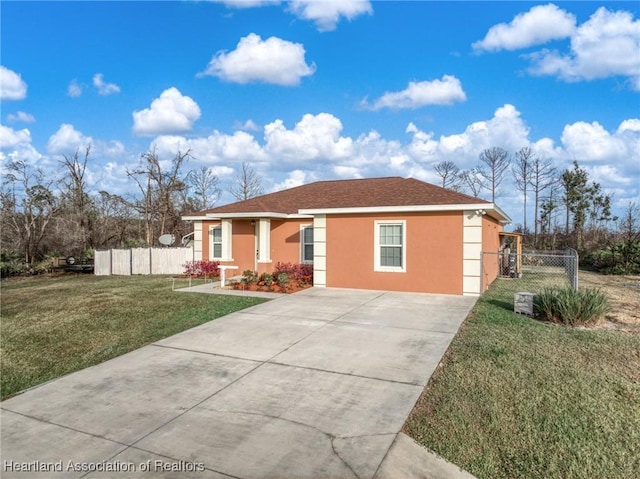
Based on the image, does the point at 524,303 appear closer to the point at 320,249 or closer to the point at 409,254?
the point at 409,254

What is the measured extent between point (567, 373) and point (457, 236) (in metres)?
6.39

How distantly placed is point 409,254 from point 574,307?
470 centimetres

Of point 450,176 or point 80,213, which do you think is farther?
point 450,176

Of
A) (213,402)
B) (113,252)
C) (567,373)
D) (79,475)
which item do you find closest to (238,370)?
(213,402)

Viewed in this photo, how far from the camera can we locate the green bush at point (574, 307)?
798 centimetres

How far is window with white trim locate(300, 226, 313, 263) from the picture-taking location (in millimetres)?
15093

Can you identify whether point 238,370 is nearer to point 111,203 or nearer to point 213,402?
point 213,402

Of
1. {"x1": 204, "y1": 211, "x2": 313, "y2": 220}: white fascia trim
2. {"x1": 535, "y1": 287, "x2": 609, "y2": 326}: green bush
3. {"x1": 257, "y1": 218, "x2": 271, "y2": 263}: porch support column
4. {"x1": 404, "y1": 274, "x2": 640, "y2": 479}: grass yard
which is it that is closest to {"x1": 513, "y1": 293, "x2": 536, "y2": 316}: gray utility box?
{"x1": 535, "y1": 287, "x2": 609, "y2": 326}: green bush

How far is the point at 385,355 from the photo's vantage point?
6098 millimetres

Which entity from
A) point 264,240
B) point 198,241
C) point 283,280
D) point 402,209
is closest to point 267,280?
point 283,280

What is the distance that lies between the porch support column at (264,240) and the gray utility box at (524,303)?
912 cm

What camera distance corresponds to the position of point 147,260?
1872cm

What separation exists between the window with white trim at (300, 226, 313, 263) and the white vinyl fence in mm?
6289

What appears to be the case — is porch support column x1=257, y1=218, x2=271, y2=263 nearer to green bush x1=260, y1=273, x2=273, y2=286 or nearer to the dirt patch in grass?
green bush x1=260, y1=273, x2=273, y2=286
